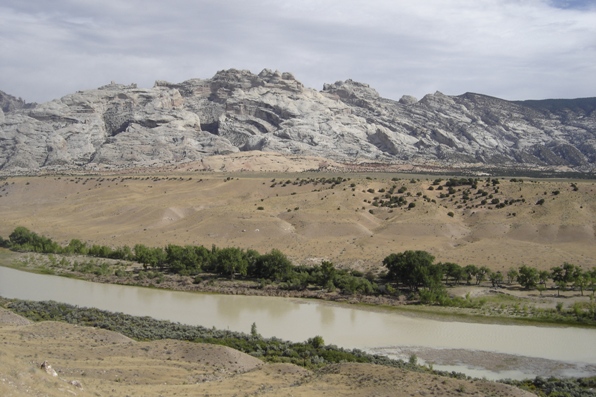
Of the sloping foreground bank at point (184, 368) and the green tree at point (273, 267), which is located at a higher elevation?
the green tree at point (273, 267)

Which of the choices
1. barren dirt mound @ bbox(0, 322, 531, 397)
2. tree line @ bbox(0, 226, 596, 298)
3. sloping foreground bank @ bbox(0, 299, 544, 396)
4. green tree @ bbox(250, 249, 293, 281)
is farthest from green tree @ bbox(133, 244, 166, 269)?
barren dirt mound @ bbox(0, 322, 531, 397)

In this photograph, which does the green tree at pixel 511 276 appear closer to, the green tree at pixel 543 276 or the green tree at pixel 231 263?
the green tree at pixel 543 276

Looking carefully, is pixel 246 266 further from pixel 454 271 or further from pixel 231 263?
pixel 454 271

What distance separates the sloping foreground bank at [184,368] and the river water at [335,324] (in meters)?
3.83

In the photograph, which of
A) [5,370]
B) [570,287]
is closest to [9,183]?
[570,287]

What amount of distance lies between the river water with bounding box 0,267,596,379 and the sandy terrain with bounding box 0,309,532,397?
22.3ft

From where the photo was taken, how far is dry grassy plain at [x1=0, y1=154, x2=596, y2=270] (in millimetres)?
56188

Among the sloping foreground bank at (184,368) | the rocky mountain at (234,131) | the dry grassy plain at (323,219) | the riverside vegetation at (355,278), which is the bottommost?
the sloping foreground bank at (184,368)

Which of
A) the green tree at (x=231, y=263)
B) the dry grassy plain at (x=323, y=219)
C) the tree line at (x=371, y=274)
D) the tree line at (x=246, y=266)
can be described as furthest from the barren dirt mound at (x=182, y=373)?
the dry grassy plain at (x=323, y=219)

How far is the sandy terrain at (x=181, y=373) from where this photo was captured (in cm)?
1978

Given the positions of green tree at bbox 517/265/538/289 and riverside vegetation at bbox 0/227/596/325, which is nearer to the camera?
riverside vegetation at bbox 0/227/596/325

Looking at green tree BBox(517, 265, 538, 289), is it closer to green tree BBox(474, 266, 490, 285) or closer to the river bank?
the river bank

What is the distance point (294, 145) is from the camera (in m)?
151

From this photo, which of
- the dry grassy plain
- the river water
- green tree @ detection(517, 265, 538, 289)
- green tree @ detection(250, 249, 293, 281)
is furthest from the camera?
the dry grassy plain
